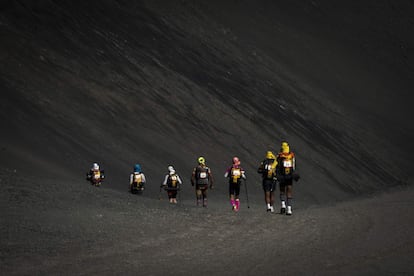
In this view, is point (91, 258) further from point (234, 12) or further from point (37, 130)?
point (234, 12)

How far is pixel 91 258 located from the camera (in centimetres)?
1127

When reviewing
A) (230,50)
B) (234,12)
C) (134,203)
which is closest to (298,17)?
(234,12)

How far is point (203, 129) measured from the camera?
42938mm

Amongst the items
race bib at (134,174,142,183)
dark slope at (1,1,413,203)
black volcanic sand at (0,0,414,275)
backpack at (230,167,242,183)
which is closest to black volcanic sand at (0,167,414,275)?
black volcanic sand at (0,0,414,275)

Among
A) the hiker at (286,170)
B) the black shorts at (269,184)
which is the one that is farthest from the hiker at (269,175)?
the hiker at (286,170)

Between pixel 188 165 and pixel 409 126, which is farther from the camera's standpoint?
pixel 409 126

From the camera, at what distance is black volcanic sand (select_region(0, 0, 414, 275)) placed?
39.5ft

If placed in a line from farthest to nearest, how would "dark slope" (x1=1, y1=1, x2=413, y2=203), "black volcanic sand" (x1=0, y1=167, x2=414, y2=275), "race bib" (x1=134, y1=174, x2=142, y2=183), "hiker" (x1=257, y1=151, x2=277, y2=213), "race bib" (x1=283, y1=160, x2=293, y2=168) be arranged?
"dark slope" (x1=1, y1=1, x2=413, y2=203), "race bib" (x1=134, y1=174, x2=142, y2=183), "hiker" (x1=257, y1=151, x2=277, y2=213), "race bib" (x1=283, y1=160, x2=293, y2=168), "black volcanic sand" (x1=0, y1=167, x2=414, y2=275)

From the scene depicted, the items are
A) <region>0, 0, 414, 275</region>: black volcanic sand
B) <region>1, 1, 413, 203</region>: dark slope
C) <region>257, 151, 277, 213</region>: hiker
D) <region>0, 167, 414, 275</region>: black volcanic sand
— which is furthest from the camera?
<region>1, 1, 413, 203</region>: dark slope

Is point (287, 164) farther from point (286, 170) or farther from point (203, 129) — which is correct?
point (203, 129)

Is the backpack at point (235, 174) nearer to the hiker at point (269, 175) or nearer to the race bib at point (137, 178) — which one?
the hiker at point (269, 175)

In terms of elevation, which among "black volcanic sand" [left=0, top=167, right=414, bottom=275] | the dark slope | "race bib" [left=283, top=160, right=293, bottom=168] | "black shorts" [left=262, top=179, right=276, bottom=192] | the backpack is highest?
the dark slope

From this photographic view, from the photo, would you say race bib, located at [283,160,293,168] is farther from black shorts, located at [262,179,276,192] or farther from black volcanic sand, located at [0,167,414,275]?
black volcanic sand, located at [0,167,414,275]

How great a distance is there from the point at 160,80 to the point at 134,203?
28.7 meters
